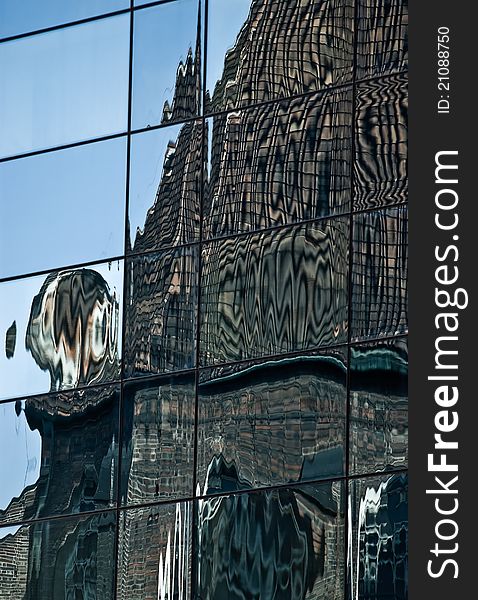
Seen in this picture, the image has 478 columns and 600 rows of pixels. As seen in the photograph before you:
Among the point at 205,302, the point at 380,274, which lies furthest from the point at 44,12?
the point at 380,274

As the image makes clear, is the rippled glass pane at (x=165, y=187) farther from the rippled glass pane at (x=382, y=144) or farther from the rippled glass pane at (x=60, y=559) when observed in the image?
the rippled glass pane at (x=60, y=559)

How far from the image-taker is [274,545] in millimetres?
23844

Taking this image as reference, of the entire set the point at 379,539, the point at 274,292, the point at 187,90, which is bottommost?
the point at 379,539

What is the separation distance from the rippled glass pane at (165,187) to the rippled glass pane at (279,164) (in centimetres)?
27

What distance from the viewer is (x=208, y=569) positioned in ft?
80.0

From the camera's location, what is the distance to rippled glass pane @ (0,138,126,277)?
27.1 meters

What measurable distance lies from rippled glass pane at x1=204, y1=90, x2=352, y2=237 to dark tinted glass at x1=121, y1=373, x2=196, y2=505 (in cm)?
212

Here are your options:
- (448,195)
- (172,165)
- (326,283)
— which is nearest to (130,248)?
(172,165)

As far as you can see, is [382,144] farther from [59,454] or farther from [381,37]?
[59,454]

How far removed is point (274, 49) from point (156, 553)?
6663mm

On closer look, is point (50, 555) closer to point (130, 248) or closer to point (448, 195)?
point (130, 248)

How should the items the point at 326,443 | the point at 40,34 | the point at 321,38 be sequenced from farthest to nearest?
the point at 40,34
the point at 321,38
the point at 326,443

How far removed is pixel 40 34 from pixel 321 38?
504 cm

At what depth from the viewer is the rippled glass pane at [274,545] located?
2347 centimetres
